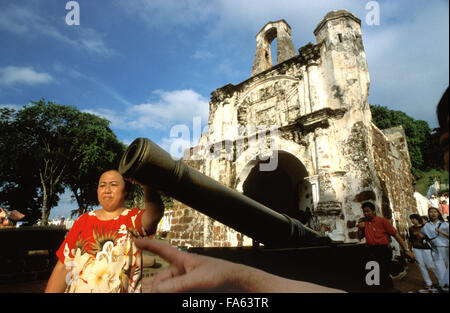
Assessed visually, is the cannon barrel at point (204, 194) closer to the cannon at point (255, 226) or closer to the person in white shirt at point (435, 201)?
the cannon at point (255, 226)

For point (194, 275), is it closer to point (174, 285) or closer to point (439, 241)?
point (174, 285)

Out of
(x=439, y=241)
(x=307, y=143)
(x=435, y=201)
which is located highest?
(x=307, y=143)

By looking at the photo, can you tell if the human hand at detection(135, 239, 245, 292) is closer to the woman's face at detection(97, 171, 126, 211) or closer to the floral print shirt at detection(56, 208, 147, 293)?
the floral print shirt at detection(56, 208, 147, 293)

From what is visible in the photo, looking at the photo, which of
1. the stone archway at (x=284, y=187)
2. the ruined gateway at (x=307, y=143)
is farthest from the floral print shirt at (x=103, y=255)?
the stone archway at (x=284, y=187)

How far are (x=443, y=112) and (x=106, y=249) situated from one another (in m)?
1.78

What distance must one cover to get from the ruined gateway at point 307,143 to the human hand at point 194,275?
5.44m

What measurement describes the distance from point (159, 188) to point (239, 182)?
21.2 ft

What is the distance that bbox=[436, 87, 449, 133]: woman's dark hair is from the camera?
577 mm

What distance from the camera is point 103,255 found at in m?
1.49

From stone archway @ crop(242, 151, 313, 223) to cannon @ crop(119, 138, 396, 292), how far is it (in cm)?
535

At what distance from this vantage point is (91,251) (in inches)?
59.0

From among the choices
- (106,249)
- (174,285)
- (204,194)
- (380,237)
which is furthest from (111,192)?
(380,237)
